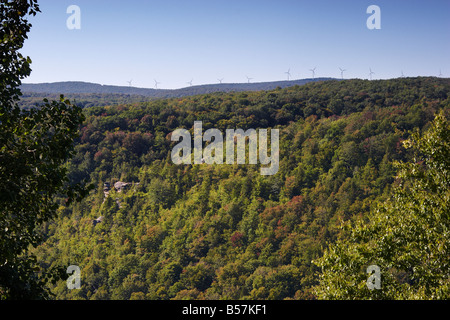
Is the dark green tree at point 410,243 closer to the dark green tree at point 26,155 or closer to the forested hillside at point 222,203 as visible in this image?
the dark green tree at point 26,155

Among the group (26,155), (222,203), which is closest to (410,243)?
(26,155)

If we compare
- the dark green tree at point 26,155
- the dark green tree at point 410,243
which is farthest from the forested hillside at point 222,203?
the dark green tree at point 26,155

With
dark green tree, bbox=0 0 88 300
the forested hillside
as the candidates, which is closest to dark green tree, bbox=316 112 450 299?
dark green tree, bbox=0 0 88 300

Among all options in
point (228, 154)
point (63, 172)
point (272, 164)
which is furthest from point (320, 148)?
point (63, 172)

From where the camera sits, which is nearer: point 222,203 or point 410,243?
point 410,243

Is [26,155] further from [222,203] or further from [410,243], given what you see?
[222,203]

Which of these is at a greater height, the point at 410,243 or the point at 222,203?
the point at 410,243

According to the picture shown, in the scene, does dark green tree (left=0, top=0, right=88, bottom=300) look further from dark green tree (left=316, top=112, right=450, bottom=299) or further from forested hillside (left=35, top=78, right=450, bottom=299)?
forested hillside (left=35, top=78, right=450, bottom=299)
